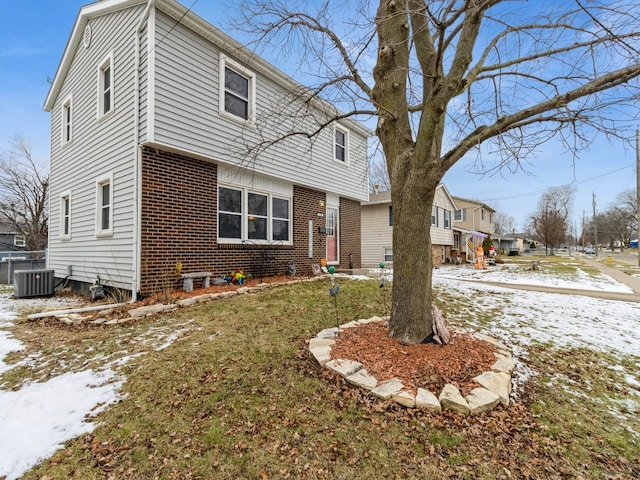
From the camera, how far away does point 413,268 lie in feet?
11.5

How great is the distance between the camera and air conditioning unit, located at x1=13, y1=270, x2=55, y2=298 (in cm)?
779

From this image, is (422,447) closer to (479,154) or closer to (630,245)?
(479,154)

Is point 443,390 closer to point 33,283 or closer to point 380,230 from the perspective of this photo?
point 33,283

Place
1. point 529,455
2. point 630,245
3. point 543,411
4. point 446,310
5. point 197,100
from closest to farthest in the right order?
point 529,455, point 543,411, point 446,310, point 197,100, point 630,245

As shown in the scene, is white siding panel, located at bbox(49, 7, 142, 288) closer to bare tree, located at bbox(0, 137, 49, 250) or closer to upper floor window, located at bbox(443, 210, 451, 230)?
bare tree, located at bbox(0, 137, 49, 250)

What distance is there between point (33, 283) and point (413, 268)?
9.68m

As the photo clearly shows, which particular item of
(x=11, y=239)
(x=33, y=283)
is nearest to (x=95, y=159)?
(x=33, y=283)

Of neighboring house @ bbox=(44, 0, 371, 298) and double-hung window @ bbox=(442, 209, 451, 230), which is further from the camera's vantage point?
double-hung window @ bbox=(442, 209, 451, 230)

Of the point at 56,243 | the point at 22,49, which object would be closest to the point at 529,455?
the point at 56,243

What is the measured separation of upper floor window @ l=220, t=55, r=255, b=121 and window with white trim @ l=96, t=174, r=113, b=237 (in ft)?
11.2

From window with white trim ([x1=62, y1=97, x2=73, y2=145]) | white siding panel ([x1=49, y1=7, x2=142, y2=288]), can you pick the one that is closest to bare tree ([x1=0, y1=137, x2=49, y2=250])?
white siding panel ([x1=49, y1=7, x2=142, y2=288])

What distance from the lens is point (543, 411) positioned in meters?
2.61

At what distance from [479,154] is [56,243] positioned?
12366mm

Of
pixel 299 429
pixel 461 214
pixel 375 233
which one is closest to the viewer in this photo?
pixel 299 429
